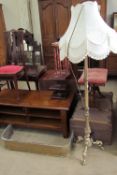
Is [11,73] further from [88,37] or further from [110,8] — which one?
[110,8]

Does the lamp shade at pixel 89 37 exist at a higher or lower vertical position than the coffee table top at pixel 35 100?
higher

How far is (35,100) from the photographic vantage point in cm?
254

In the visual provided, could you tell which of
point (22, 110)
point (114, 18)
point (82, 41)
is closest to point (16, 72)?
point (22, 110)

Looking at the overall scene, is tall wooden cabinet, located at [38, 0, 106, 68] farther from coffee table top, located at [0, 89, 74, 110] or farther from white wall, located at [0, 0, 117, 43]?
coffee table top, located at [0, 89, 74, 110]

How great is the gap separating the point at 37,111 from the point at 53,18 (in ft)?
7.56

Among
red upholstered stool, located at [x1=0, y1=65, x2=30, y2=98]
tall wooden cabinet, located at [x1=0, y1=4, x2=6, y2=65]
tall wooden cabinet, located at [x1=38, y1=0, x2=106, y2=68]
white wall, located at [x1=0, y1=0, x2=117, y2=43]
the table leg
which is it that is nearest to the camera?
the table leg

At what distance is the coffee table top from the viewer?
235 centimetres

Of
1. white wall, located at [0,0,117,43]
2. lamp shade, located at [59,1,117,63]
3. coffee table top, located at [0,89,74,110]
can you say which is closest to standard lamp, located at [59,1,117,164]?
lamp shade, located at [59,1,117,63]

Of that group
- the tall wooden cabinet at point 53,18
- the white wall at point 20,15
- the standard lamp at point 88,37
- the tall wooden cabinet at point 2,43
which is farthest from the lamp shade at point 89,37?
the tall wooden cabinet at point 2,43

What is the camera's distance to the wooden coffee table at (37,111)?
2.33 m

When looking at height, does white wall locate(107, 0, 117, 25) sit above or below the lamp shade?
above

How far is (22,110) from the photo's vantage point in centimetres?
259

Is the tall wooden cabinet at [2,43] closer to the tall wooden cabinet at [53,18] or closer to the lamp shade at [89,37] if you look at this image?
the tall wooden cabinet at [53,18]

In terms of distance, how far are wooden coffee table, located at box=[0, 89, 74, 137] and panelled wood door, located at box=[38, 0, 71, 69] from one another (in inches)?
74.2
